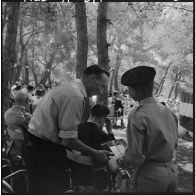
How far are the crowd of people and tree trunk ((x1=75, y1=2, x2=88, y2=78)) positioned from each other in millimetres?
3065

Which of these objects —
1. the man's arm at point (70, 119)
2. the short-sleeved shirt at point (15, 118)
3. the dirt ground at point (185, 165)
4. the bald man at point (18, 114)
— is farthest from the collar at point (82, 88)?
the dirt ground at point (185, 165)

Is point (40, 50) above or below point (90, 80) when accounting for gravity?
above

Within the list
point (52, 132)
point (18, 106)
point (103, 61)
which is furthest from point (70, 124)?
point (103, 61)

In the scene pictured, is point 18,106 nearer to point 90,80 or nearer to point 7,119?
point 7,119

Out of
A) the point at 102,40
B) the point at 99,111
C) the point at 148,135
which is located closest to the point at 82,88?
the point at 148,135

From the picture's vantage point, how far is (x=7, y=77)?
5062 millimetres

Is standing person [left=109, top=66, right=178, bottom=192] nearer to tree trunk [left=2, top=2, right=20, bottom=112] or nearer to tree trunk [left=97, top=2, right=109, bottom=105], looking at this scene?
tree trunk [left=2, top=2, right=20, bottom=112]

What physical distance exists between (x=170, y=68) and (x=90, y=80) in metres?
27.6

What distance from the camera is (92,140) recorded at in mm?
3164

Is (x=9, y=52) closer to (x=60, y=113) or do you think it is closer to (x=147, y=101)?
(x=60, y=113)

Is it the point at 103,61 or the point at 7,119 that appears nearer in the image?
the point at 7,119

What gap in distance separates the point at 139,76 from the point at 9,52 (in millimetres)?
3942

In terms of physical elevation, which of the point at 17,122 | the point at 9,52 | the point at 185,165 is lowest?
the point at 185,165

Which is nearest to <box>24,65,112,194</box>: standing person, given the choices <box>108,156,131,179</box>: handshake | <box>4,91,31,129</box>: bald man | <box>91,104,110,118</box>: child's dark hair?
<box>108,156,131,179</box>: handshake
